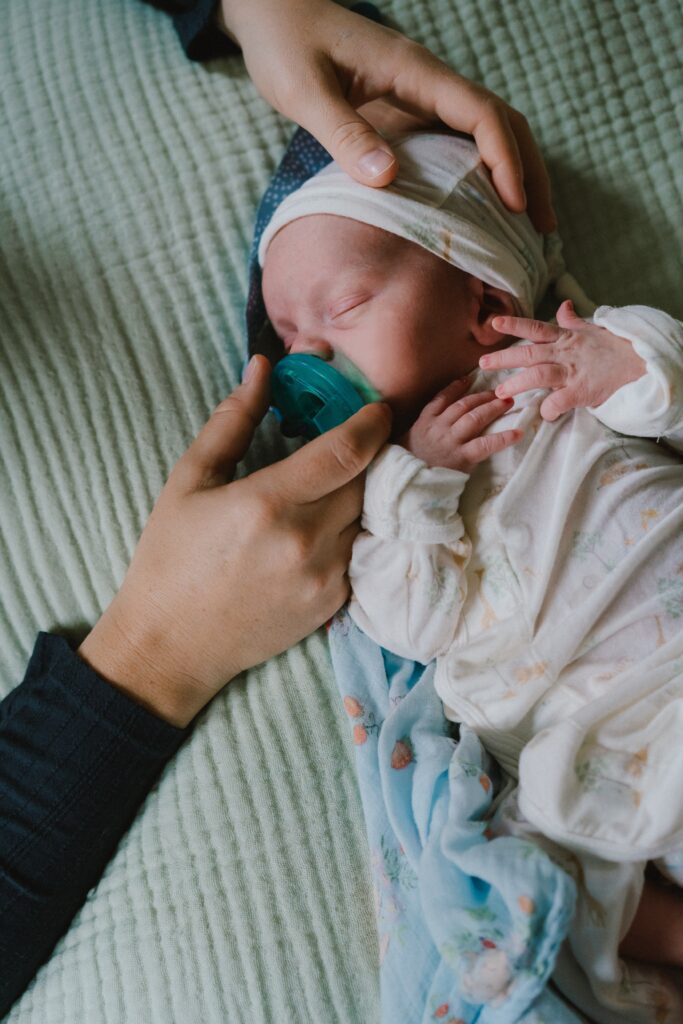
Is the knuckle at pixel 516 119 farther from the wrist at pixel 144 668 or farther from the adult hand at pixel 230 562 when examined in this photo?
the wrist at pixel 144 668

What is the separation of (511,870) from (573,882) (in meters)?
0.06

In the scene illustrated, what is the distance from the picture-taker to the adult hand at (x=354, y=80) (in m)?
1.03

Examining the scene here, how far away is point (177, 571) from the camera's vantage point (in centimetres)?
97

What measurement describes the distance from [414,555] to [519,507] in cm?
14

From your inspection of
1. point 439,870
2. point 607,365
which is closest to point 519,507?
point 607,365

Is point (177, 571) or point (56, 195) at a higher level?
point (56, 195)

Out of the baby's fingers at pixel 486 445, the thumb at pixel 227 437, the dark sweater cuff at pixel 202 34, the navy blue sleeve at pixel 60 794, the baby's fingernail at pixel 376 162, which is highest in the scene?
the dark sweater cuff at pixel 202 34

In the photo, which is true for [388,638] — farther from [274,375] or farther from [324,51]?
[324,51]

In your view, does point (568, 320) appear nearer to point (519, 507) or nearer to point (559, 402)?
point (559, 402)

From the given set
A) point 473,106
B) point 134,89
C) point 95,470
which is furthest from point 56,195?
point 473,106

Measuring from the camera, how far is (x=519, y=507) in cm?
98

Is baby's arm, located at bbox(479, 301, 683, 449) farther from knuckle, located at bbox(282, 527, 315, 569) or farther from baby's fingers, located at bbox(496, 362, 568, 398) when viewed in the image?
knuckle, located at bbox(282, 527, 315, 569)

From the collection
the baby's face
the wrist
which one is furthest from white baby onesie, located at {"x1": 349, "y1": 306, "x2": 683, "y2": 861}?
the wrist

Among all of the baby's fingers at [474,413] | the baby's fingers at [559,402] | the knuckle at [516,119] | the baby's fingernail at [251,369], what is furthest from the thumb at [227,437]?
the knuckle at [516,119]
